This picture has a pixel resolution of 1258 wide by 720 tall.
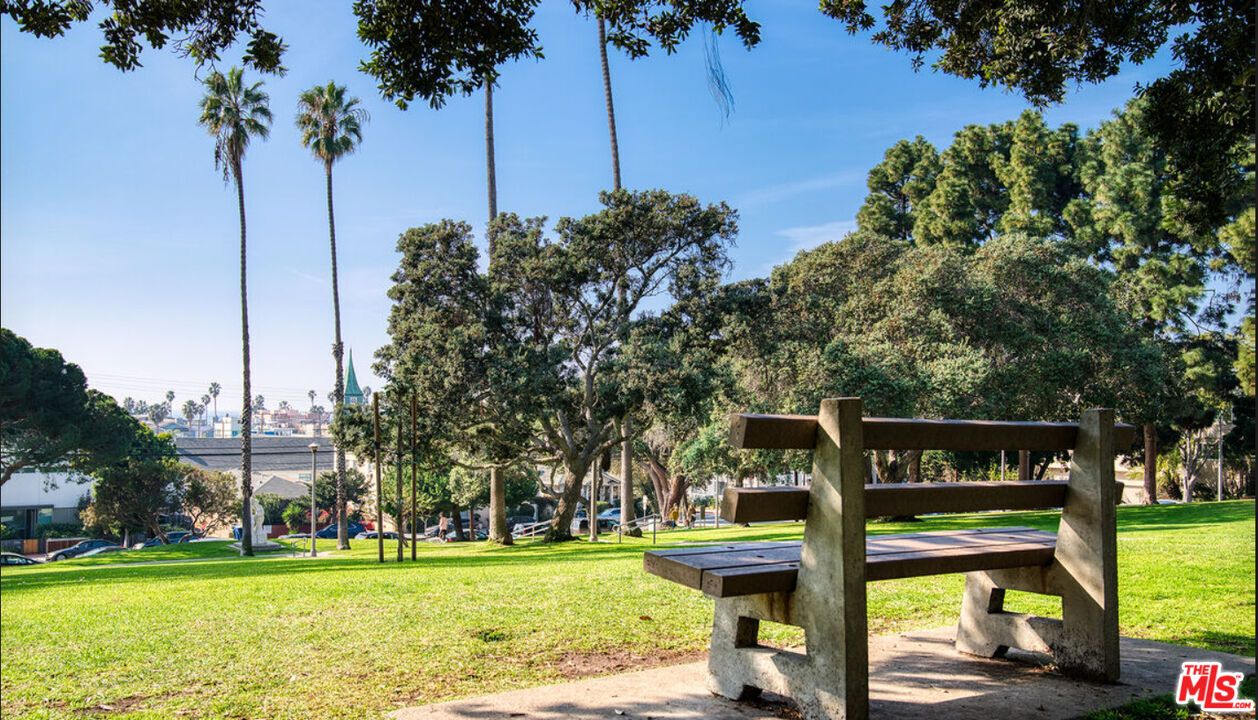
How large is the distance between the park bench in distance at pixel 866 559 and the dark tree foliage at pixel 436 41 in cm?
389

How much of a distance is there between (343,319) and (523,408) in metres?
16.3

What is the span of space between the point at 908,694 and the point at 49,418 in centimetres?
4528

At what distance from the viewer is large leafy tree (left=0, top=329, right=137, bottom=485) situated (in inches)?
1494

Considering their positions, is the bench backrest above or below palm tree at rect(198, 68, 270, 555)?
below

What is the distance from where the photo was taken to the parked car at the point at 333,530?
54300 millimetres

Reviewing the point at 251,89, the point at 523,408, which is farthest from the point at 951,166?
the point at 251,89

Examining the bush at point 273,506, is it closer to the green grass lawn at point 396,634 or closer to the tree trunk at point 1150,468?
the tree trunk at point 1150,468

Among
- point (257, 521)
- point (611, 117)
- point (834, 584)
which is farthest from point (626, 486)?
point (834, 584)

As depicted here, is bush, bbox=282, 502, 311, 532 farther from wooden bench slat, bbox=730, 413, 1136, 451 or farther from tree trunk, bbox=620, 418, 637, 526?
wooden bench slat, bbox=730, 413, 1136, 451

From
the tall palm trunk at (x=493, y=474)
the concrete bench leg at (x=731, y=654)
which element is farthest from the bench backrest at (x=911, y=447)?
the tall palm trunk at (x=493, y=474)

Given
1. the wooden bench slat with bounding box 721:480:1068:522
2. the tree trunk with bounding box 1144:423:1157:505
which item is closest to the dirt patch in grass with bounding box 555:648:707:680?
the wooden bench slat with bounding box 721:480:1068:522

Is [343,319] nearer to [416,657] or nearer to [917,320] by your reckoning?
[917,320]

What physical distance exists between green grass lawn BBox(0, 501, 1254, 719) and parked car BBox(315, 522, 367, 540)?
45253mm

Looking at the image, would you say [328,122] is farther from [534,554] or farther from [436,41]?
[436,41]
